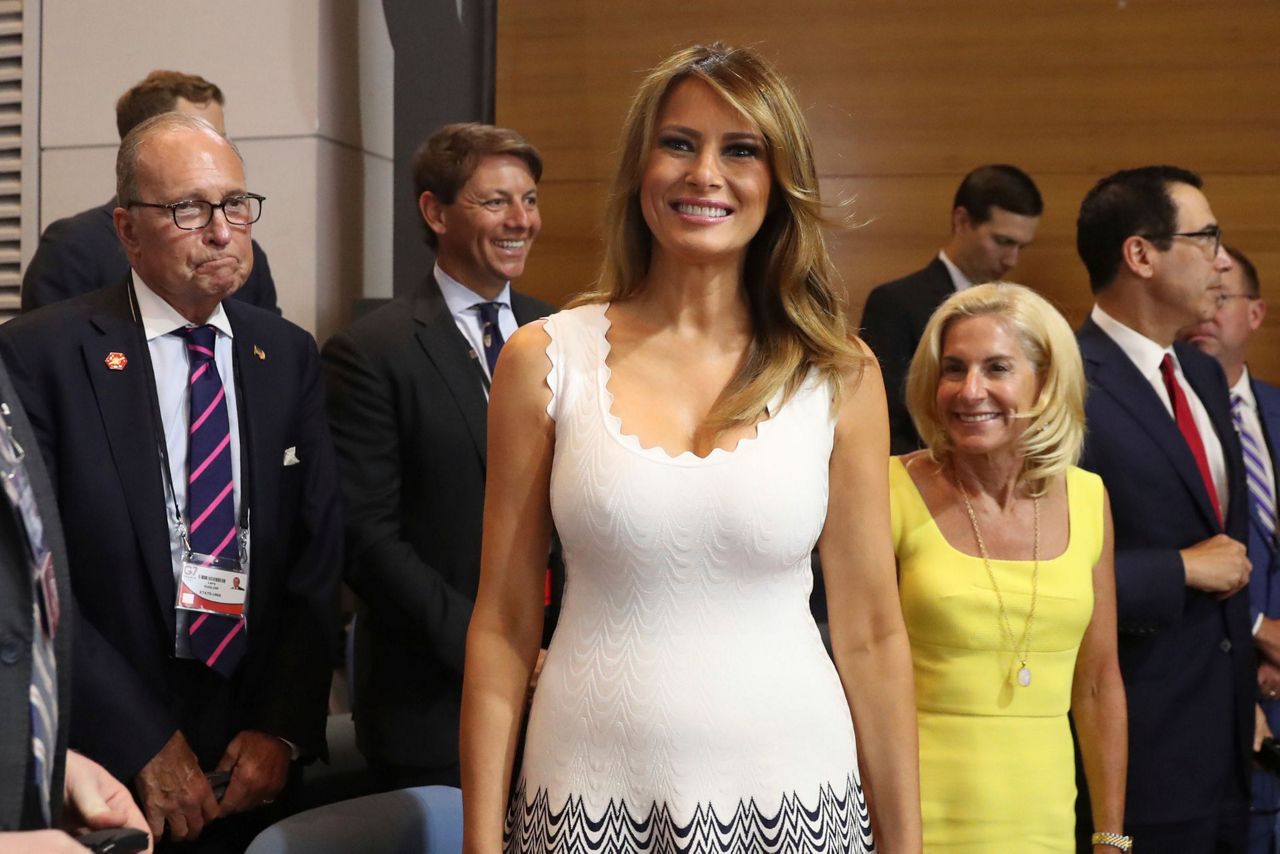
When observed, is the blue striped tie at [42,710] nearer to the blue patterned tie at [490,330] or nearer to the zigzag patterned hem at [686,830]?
the zigzag patterned hem at [686,830]

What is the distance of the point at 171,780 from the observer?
7.32ft

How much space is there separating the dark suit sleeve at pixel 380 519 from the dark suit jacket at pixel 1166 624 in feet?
4.38

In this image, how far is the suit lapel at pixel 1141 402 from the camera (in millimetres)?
2803

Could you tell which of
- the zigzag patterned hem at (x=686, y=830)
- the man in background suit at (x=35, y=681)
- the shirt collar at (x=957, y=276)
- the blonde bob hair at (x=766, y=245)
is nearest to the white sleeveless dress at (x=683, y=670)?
the zigzag patterned hem at (x=686, y=830)

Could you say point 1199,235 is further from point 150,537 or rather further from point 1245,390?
point 150,537

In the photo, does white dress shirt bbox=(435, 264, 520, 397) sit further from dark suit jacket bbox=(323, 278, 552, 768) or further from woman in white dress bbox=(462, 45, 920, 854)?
woman in white dress bbox=(462, 45, 920, 854)

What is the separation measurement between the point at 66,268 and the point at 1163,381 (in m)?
2.56

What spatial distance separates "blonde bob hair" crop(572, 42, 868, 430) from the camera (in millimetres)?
1752

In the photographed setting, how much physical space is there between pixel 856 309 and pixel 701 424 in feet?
10.7

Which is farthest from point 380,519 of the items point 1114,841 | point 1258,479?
point 1258,479

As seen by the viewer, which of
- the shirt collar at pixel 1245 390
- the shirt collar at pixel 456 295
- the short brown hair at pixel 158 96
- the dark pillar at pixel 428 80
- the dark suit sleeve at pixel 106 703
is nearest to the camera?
the dark suit sleeve at pixel 106 703

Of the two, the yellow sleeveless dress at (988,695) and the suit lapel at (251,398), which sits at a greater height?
the suit lapel at (251,398)

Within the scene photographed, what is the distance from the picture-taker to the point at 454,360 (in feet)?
9.57

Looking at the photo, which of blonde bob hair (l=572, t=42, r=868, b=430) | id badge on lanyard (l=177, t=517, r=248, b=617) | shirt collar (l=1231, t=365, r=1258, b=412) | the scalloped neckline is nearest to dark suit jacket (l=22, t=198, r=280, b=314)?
id badge on lanyard (l=177, t=517, r=248, b=617)
